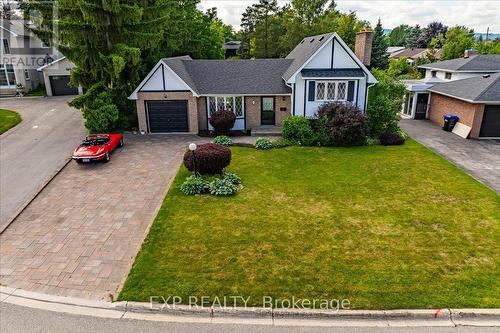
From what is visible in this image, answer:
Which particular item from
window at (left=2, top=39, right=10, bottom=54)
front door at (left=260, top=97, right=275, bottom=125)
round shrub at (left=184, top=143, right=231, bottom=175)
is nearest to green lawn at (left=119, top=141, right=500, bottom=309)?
round shrub at (left=184, top=143, right=231, bottom=175)

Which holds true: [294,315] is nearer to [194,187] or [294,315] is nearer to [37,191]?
[194,187]

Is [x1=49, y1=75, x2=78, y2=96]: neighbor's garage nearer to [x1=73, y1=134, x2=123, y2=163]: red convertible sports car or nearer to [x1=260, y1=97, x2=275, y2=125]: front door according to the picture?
[x1=73, y1=134, x2=123, y2=163]: red convertible sports car

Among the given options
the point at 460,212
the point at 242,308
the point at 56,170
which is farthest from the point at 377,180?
the point at 56,170

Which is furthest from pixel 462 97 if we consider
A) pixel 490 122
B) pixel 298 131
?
pixel 298 131

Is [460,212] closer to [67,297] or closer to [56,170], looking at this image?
[67,297]

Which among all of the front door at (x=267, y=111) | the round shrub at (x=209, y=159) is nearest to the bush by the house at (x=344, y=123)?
the front door at (x=267, y=111)

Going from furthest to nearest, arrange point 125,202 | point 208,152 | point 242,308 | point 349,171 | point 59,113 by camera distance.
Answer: point 59,113 → point 349,171 → point 208,152 → point 125,202 → point 242,308
